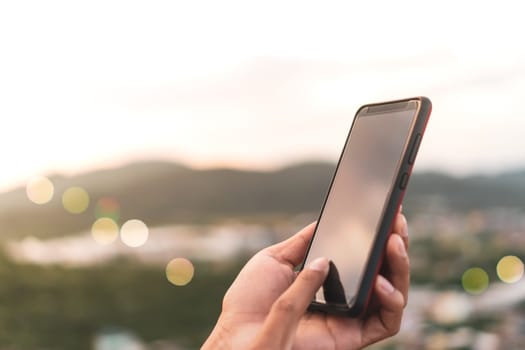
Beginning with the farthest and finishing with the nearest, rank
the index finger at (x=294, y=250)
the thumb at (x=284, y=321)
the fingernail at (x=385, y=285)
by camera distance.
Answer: the index finger at (x=294, y=250) < the fingernail at (x=385, y=285) < the thumb at (x=284, y=321)

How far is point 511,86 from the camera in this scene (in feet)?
5.17

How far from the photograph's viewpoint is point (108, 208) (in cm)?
170

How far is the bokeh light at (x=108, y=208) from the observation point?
5.56ft

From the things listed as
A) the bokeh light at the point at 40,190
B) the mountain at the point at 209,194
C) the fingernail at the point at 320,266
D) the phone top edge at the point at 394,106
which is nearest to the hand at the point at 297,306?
the fingernail at the point at 320,266

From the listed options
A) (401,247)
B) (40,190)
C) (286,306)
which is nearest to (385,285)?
(401,247)

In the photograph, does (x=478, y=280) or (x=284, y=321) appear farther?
(x=478, y=280)

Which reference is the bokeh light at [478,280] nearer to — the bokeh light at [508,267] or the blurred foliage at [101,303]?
the bokeh light at [508,267]

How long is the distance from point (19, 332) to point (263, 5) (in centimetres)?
96

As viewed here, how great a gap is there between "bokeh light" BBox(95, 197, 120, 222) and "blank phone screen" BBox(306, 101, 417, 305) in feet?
3.20

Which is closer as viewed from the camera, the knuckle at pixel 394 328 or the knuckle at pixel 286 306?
the knuckle at pixel 286 306

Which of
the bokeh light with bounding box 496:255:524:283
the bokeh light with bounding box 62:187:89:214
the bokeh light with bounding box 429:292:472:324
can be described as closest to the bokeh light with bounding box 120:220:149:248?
the bokeh light with bounding box 62:187:89:214

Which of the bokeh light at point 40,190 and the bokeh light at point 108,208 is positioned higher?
the bokeh light at point 40,190

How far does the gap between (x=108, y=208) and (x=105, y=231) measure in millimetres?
55

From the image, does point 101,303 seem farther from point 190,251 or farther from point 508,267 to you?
point 508,267
